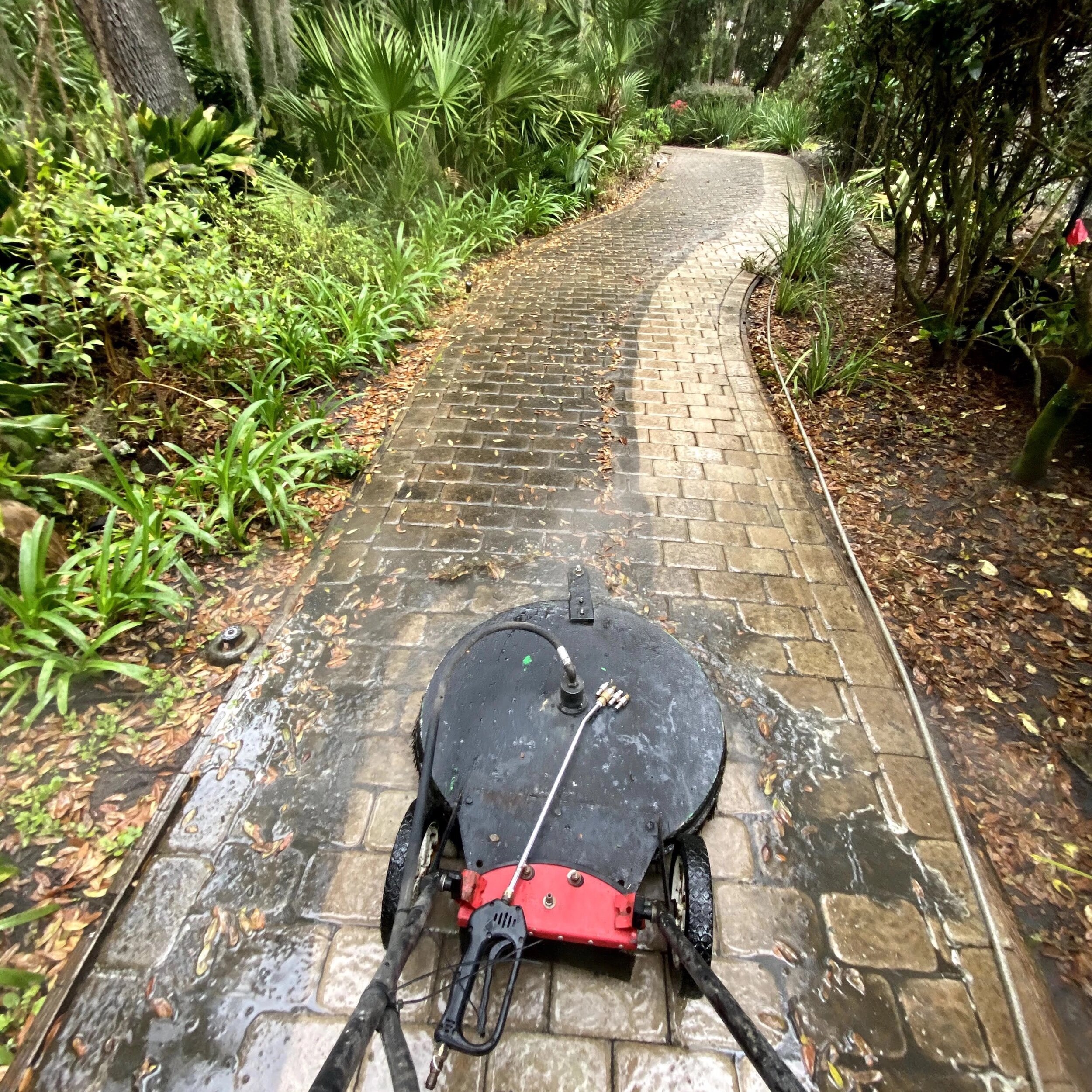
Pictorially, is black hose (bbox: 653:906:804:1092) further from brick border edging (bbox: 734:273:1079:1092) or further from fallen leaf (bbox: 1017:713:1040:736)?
fallen leaf (bbox: 1017:713:1040:736)

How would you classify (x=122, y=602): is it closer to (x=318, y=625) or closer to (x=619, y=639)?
(x=318, y=625)

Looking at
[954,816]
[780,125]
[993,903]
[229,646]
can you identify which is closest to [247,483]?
[229,646]

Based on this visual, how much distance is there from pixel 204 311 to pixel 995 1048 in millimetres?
4386

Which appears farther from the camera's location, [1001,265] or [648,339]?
[648,339]

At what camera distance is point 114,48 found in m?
4.39

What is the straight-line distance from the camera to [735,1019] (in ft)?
3.10

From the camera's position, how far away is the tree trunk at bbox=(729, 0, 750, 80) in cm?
1767

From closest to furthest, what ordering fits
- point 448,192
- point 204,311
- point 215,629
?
point 215,629
point 204,311
point 448,192

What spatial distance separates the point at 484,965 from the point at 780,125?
55.5 feet

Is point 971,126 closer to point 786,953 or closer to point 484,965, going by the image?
point 786,953

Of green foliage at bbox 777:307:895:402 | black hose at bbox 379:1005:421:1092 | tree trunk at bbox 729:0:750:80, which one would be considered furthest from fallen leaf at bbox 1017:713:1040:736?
tree trunk at bbox 729:0:750:80

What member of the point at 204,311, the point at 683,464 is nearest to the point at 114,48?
the point at 204,311

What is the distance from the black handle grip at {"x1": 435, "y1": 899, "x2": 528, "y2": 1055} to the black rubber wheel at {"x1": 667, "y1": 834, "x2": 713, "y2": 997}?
1.39 ft

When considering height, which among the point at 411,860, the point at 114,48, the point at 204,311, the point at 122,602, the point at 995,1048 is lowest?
the point at 995,1048
